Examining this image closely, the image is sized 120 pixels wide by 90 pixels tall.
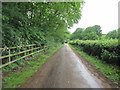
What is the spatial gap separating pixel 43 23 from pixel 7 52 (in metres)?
7.07

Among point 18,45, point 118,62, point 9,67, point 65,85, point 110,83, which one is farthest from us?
point 18,45

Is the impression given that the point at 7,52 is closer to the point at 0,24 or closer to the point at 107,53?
the point at 0,24

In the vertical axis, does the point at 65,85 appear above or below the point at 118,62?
below

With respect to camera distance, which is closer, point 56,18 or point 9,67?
point 9,67

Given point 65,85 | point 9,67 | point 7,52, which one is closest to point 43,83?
point 65,85

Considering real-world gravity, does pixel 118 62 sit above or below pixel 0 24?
below

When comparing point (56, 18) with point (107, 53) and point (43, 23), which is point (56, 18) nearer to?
point (43, 23)

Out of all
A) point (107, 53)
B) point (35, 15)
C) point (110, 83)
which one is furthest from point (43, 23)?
point (110, 83)

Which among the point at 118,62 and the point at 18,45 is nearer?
the point at 118,62

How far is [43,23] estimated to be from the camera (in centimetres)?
1114

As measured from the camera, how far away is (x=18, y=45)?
5.84 metres

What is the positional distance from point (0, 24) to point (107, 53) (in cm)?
682

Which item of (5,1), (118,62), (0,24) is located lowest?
(118,62)

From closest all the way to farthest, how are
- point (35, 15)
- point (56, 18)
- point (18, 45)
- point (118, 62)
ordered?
point (118, 62) → point (18, 45) → point (35, 15) → point (56, 18)
